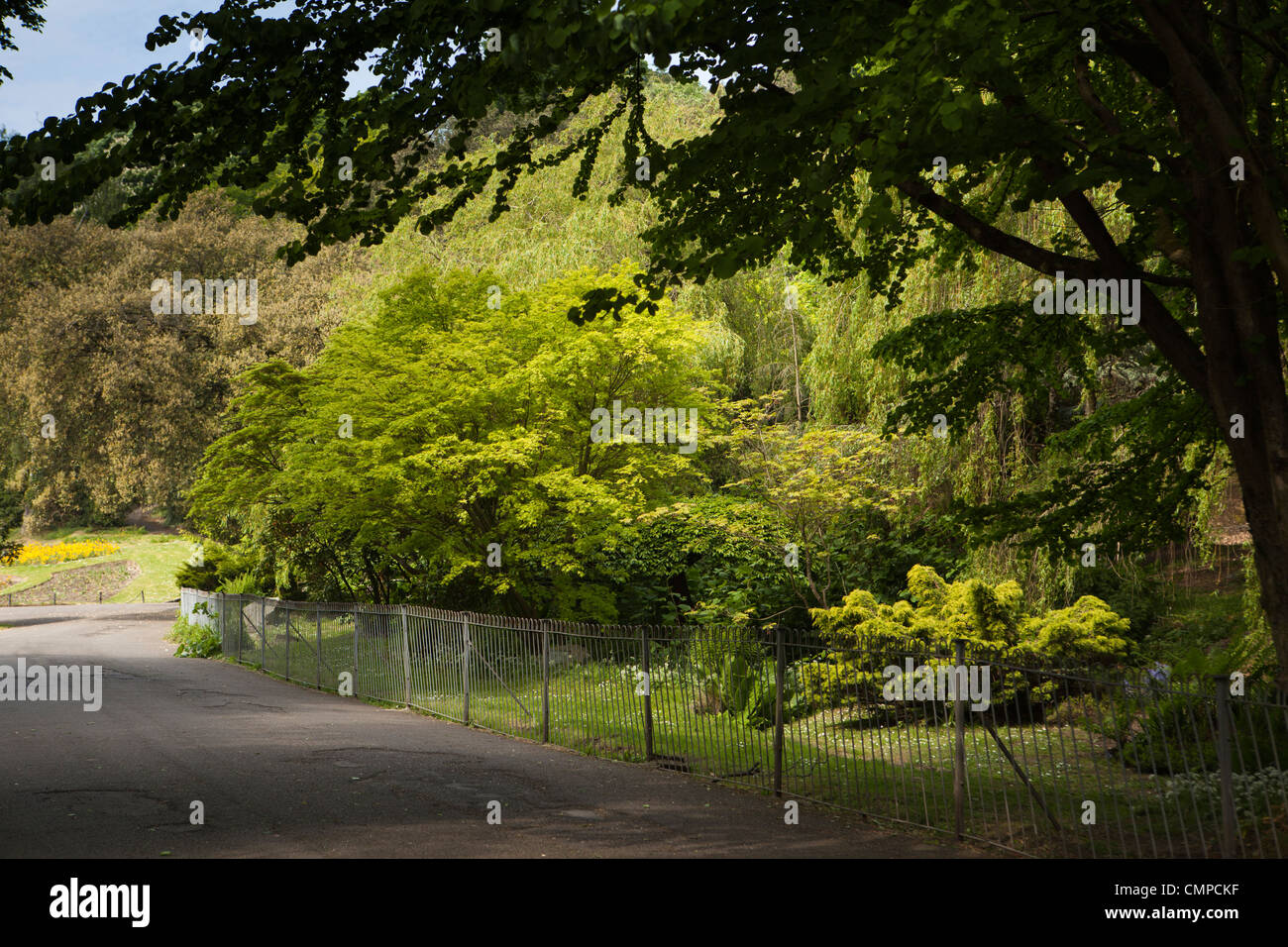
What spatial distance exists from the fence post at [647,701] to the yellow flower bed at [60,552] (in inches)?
2180

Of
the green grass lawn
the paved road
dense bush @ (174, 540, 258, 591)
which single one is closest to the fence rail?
the paved road

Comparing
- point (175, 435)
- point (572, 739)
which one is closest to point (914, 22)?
point (572, 739)

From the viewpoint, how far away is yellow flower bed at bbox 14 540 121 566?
5962 centimetres

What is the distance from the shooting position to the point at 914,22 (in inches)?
264

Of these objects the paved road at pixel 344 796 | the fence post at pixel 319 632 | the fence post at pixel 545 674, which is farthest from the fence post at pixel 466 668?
the fence post at pixel 319 632

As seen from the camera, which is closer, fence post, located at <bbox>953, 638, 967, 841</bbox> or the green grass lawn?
fence post, located at <bbox>953, 638, 967, 841</bbox>

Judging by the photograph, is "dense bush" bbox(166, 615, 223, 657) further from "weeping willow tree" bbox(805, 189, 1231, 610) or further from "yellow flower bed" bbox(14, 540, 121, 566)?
"yellow flower bed" bbox(14, 540, 121, 566)

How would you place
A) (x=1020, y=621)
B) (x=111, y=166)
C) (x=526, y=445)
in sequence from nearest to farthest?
(x=111, y=166) < (x=1020, y=621) < (x=526, y=445)

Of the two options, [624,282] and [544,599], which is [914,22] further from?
[544,599]

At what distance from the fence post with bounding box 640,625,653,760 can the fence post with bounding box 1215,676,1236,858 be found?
631 cm

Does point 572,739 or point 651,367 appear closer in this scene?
point 572,739

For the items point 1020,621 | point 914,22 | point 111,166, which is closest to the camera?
point 914,22

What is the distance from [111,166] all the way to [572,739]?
27.9ft

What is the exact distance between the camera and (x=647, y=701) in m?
12.4
